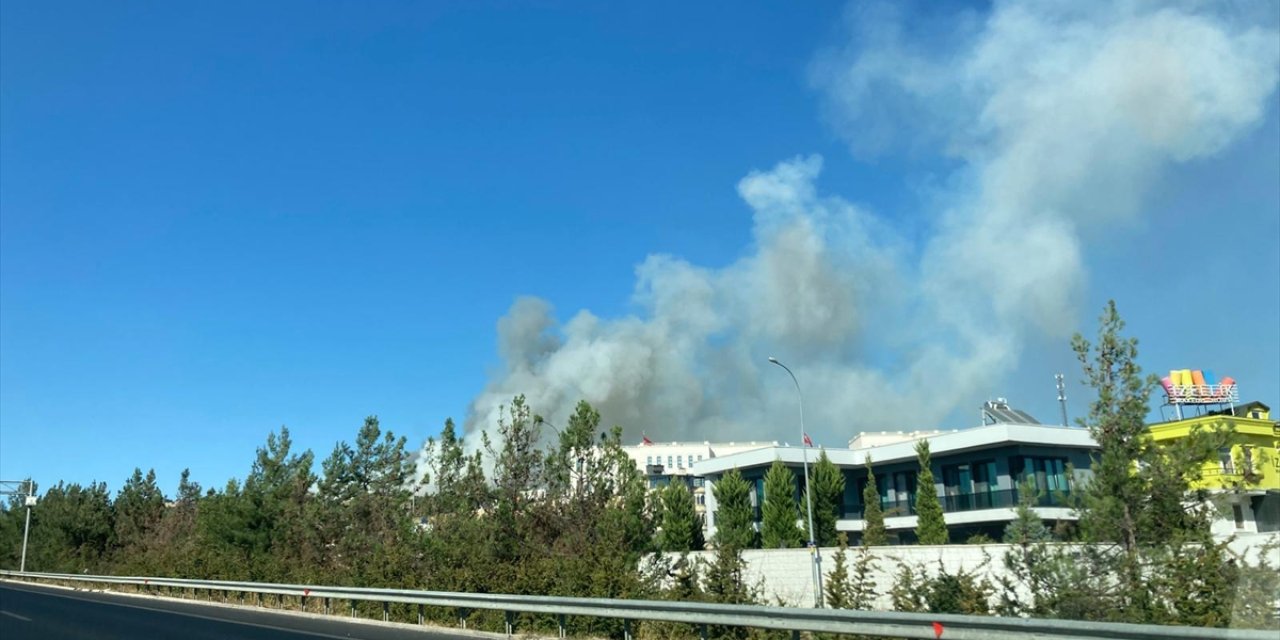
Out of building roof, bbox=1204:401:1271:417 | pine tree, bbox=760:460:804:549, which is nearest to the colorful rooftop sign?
building roof, bbox=1204:401:1271:417

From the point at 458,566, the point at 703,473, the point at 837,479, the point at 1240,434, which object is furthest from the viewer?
the point at 703,473

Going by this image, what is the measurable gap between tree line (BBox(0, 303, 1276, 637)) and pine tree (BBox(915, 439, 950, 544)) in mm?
116

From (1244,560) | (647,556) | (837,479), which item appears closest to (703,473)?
Result: (837,479)

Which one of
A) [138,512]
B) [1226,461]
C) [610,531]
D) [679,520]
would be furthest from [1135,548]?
[138,512]

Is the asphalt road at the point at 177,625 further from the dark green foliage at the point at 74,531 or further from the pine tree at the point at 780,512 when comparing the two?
the dark green foliage at the point at 74,531

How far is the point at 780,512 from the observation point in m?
54.8

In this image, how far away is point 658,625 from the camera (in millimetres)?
15461

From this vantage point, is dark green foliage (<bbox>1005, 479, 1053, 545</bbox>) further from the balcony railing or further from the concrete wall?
the balcony railing

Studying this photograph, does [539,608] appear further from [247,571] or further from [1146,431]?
[247,571]

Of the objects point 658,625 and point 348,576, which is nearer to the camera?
point 658,625

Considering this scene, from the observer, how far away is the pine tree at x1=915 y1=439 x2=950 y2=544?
4903cm

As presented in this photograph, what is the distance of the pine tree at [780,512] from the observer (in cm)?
5391

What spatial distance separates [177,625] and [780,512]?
39665 millimetres

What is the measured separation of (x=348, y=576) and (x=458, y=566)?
5447 mm
